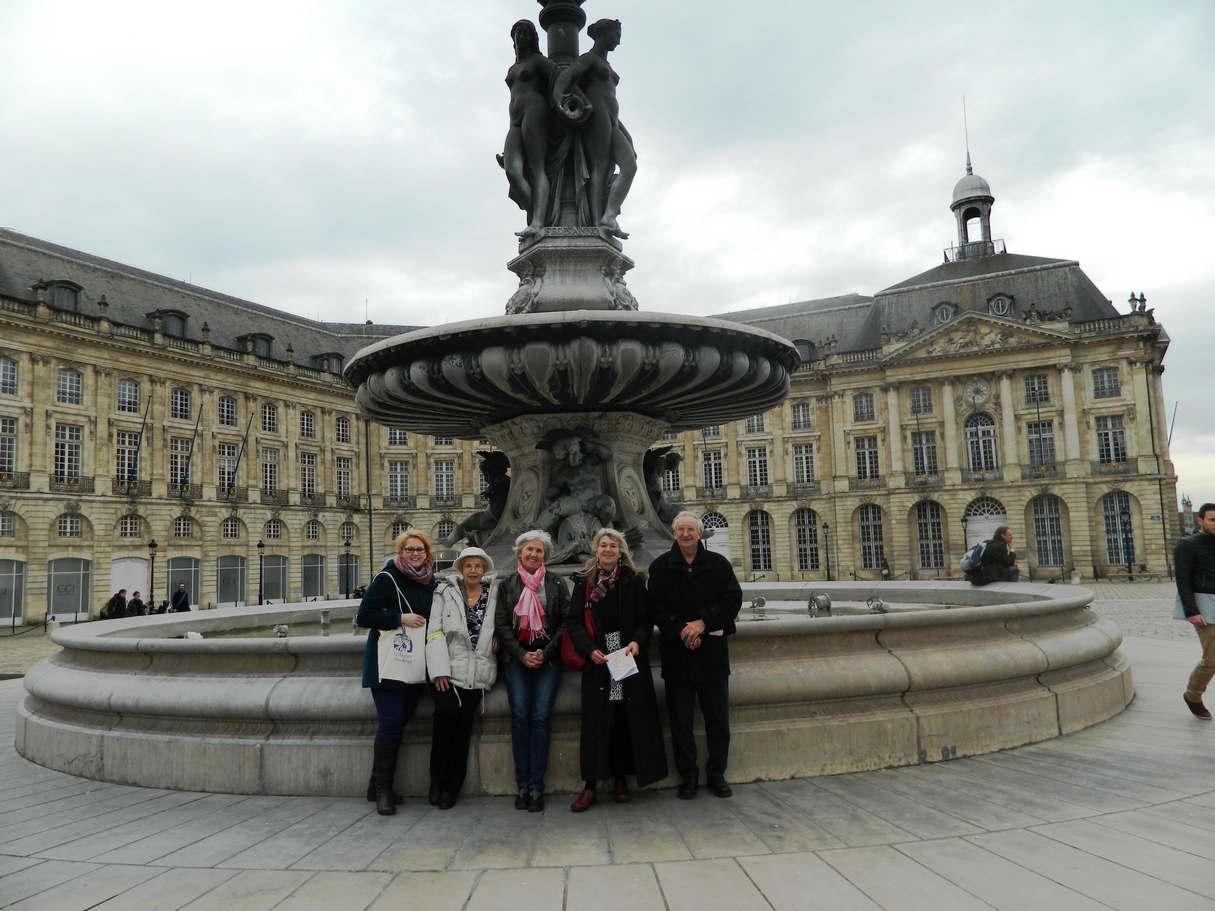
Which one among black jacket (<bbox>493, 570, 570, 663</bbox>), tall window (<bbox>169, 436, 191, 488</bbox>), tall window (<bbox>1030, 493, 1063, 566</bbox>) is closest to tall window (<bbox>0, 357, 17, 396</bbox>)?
tall window (<bbox>169, 436, 191, 488</bbox>)

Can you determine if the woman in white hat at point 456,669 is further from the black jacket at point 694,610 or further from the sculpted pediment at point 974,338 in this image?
the sculpted pediment at point 974,338

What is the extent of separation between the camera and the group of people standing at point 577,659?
4023 millimetres

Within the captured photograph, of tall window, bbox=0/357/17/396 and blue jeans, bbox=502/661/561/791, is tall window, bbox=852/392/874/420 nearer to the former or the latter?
tall window, bbox=0/357/17/396

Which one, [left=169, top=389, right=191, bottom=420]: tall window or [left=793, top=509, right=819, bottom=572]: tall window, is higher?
[left=169, top=389, right=191, bottom=420]: tall window

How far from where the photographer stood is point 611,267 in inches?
323

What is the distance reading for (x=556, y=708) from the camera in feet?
14.0

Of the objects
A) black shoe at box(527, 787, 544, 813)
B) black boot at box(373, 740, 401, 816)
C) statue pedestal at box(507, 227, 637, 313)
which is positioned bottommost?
black shoe at box(527, 787, 544, 813)

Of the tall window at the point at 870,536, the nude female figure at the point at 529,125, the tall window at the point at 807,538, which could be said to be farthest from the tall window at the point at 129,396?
the tall window at the point at 870,536

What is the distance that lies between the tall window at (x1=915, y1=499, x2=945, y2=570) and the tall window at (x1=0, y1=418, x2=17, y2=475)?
4428 centimetres

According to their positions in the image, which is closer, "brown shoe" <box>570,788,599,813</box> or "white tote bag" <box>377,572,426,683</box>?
"brown shoe" <box>570,788,599,813</box>

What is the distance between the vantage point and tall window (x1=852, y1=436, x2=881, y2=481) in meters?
49.1

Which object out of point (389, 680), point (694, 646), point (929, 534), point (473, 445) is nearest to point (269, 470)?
point (473, 445)

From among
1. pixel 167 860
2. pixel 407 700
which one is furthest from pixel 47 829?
pixel 407 700

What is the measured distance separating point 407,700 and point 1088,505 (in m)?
47.6
